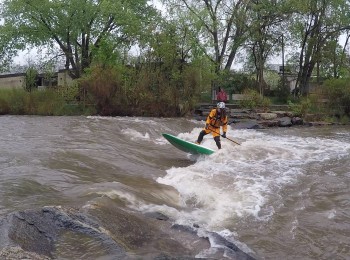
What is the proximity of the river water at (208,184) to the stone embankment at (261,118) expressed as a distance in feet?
28.3

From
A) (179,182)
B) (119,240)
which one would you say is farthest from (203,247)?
(179,182)

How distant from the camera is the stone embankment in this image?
74.9 feet

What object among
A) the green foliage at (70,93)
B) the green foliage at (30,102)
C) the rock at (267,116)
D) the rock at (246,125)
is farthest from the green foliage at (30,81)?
the rock at (267,116)

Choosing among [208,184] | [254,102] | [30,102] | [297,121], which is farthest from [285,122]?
[208,184]

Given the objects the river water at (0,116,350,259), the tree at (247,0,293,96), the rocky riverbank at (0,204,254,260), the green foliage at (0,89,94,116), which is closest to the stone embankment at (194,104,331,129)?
the tree at (247,0,293,96)

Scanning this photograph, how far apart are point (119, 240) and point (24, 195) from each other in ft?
7.84

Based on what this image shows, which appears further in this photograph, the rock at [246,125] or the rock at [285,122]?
the rock at [285,122]

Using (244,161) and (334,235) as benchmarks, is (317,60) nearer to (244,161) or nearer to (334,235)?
(244,161)

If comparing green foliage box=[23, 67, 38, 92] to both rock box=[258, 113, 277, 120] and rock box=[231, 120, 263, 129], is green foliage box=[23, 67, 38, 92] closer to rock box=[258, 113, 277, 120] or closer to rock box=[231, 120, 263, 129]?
rock box=[231, 120, 263, 129]

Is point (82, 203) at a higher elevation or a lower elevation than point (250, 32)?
lower

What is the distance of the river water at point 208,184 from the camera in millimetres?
5832

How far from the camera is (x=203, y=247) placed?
4785 mm

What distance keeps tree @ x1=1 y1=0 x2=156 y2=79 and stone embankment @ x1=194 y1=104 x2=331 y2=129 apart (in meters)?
6.39

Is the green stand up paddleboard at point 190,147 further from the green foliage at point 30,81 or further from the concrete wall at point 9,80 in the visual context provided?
the concrete wall at point 9,80
